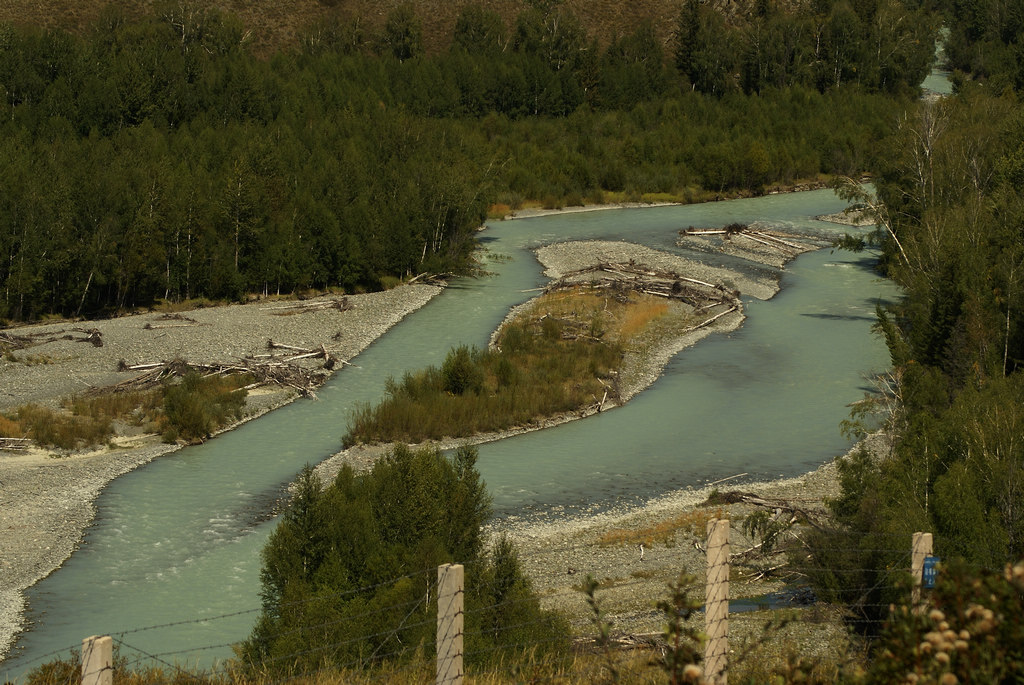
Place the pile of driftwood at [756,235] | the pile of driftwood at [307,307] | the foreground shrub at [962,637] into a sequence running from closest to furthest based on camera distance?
the foreground shrub at [962,637], the pile of driftwood at [307,307], the pile of driftwood at [756,235]

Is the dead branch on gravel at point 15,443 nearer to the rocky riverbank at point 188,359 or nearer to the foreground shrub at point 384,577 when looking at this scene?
the rocky riverbank at point 188,359

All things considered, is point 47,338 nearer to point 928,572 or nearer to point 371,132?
point 371,132

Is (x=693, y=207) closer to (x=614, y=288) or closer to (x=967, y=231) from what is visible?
(x=614, y=288)

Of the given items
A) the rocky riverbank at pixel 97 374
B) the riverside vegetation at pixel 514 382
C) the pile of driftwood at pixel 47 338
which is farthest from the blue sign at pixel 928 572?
the pile of driftwood at pixel 47 338

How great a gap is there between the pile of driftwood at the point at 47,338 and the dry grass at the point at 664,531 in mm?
20250

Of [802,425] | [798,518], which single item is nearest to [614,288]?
[802,425]

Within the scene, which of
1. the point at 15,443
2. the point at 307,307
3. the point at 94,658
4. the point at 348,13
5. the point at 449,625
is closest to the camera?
the point at 94,658

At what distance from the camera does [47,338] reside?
128ft

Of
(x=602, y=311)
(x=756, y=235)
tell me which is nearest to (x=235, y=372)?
(x=602, y=311)

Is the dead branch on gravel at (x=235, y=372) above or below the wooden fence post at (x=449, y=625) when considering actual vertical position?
below

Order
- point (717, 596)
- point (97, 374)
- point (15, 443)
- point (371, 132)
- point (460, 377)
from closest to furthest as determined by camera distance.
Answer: point (717, 596), point (15, 443), point (460, 377), point (97, 374), point (371, 132)

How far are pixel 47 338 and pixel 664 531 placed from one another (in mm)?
22881

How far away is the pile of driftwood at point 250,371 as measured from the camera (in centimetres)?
3459

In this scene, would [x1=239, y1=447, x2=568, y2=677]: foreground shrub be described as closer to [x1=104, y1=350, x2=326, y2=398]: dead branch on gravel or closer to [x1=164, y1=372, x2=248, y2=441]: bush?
[x1=164, y1=372, x2=248, y2=441]: bush
